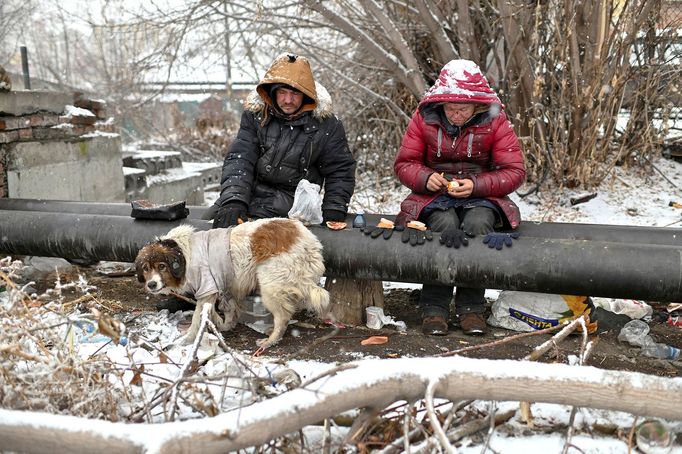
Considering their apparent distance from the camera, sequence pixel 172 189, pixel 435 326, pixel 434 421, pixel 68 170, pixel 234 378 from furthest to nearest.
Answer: pixel 172 189
pixel 68 170
pixel 435 326
pixel 234 378
pixel 434 421

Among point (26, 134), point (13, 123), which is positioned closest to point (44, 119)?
point (26, 134)

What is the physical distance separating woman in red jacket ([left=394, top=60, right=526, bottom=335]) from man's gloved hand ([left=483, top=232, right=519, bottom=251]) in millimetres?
154

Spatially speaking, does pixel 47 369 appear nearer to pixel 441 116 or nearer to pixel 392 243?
pixel 392 243

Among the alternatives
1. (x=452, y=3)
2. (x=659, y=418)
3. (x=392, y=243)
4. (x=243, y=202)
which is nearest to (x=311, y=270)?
(x=392, y=243)

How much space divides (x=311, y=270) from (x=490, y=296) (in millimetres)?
1838

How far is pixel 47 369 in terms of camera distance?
243cm

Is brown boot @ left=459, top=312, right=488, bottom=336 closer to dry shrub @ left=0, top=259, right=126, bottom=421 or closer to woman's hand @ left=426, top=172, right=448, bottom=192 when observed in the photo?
woman's hand @ left=426, top=172, right=448, bottom=192

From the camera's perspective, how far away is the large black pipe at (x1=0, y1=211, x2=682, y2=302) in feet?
11.5

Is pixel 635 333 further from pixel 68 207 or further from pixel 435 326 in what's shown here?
pixel 68 207

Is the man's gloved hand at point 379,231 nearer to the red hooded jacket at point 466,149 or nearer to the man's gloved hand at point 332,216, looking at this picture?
the red hooded jacket at point 466,149

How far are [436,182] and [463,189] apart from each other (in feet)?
0.60

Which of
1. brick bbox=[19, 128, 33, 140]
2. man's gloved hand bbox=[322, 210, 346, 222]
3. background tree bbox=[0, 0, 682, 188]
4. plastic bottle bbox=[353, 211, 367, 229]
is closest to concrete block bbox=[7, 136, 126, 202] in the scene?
brick bbox=[19, 128, 33, 140]

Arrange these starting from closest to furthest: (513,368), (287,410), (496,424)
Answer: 1. (287,410)
2. (513,368)
3. (496,424)

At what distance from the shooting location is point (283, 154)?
14.7 feet
